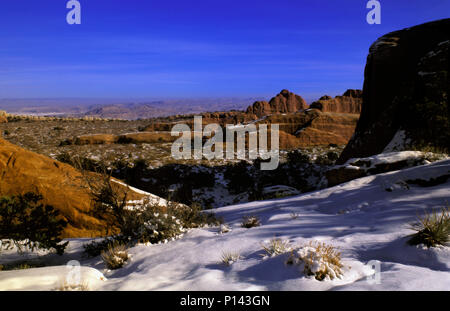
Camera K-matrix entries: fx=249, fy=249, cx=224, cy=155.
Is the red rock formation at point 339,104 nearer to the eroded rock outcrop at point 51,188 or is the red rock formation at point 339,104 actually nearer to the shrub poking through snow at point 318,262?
the eroded rock outcrop at point 51,188

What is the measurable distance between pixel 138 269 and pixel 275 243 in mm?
1946

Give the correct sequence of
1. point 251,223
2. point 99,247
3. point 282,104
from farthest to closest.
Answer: point 282,104, point 251,223, point 99,247

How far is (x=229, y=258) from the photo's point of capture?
3.33 metres

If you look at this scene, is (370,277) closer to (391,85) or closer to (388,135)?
(388,135)

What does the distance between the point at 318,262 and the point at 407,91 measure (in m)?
13.2

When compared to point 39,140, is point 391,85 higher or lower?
higher

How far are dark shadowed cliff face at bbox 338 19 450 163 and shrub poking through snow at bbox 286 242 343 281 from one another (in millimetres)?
9281

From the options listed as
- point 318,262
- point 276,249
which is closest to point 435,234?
point 318,262

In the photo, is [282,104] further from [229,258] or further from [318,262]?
[318,262]

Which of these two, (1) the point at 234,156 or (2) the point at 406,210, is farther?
(1) the point at 234,156

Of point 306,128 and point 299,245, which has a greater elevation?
point 306,128

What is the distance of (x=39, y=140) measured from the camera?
24.6 meters
